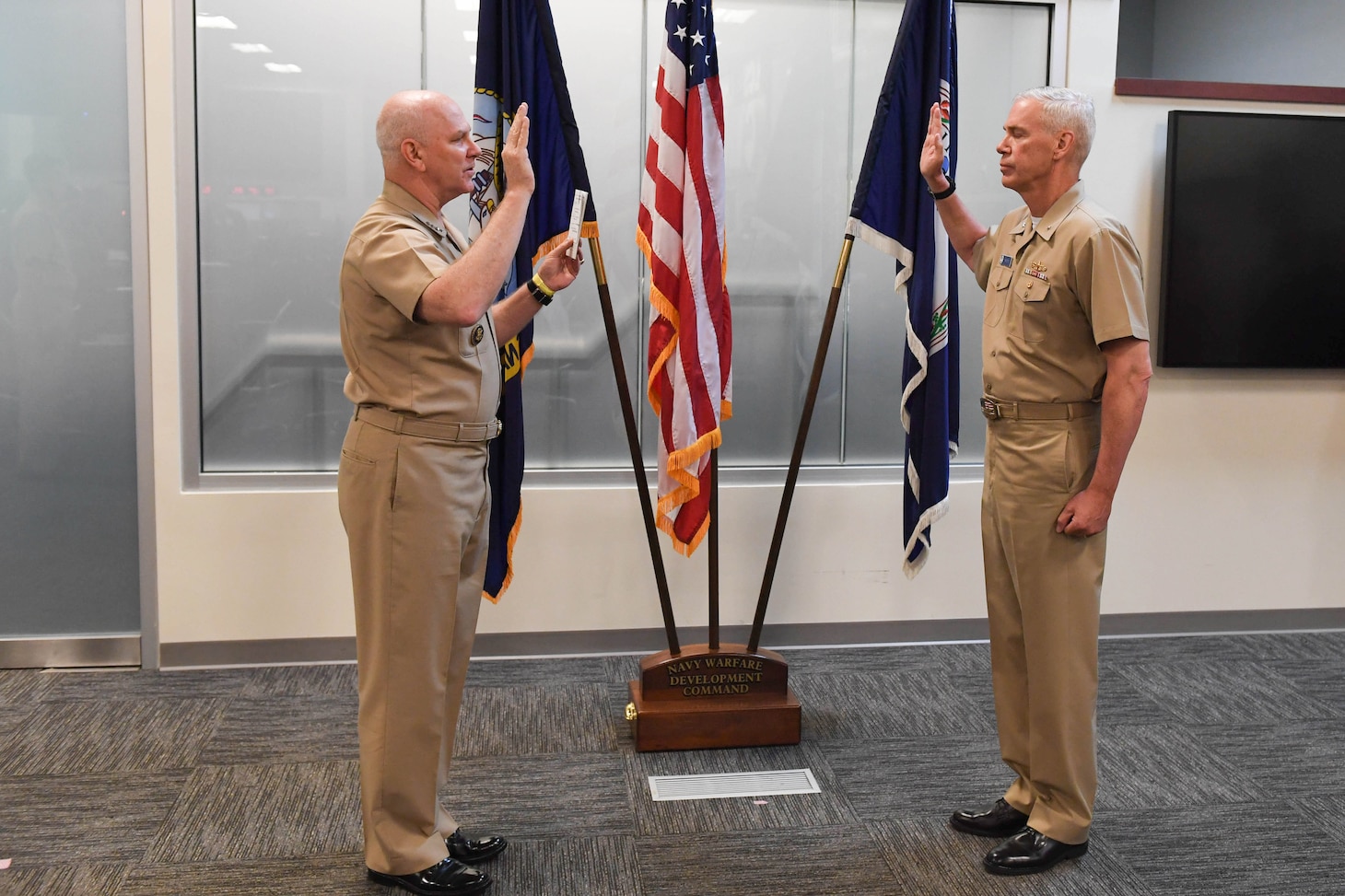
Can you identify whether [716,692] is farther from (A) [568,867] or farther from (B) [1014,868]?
(B) [1014,868]

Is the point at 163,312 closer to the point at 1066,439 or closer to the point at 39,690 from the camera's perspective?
the point at 39,690

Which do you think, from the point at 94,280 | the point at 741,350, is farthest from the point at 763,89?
the point at 94,280

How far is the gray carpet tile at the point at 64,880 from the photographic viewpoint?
93.7 inches

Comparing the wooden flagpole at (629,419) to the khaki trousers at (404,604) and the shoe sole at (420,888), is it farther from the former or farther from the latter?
the shoe sole at (420,888)

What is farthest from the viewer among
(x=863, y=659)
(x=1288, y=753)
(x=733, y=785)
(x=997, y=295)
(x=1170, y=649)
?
(x=1170, y=649)

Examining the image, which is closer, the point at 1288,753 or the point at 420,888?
the point at 420,888

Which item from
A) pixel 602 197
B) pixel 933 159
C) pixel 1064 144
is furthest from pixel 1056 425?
pixel 602 197

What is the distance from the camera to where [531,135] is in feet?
10.0

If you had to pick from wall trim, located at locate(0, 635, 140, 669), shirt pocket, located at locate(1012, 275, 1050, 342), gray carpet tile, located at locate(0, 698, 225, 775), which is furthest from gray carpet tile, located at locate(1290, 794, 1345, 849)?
wall trim, located at locate(0, 635, 140, 669)

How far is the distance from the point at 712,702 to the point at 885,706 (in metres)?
0.64

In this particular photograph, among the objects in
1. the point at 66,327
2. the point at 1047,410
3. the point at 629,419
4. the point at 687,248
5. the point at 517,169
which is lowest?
the point at 629,419

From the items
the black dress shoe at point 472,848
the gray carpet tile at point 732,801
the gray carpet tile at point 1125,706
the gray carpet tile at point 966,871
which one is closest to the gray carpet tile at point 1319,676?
the gray carpet tile at point 1125,706

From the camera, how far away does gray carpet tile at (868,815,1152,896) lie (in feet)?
7.96

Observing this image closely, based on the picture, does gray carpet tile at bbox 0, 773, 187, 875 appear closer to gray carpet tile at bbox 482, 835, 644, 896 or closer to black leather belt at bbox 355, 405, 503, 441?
gray carpet tile at bbox 482, 835, 644, 896
